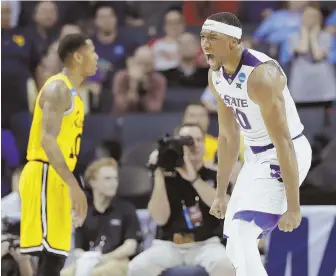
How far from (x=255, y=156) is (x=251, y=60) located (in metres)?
0.60

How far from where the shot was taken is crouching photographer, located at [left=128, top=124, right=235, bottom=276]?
241 inches

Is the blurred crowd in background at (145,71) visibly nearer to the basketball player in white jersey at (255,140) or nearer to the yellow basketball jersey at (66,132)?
the yellow basketball jersey at (66,132)

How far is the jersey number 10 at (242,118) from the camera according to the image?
4.89m

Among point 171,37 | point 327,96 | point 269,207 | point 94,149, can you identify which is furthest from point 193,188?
point 171,37

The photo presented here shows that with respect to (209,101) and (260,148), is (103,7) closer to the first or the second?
(209,101)

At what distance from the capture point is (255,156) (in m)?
4.98

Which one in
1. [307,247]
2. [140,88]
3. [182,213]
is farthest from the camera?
[140,88]

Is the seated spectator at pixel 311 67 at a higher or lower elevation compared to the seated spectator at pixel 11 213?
higher

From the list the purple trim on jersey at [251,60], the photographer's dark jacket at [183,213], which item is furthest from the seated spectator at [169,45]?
the purple trim on jersey at [251,60]

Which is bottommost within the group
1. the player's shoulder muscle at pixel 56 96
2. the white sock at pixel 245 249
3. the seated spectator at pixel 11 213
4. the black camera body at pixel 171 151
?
the seated spectator at pixel 11 213

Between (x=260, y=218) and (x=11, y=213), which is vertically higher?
(x=260, y=218)

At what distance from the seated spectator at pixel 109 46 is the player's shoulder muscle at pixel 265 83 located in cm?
531

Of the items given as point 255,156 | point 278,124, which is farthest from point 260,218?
point 278,124

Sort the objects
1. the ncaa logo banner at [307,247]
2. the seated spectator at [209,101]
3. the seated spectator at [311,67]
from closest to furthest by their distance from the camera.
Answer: the ncaa logo banner at [307,247]
the seated spectator at [209,101]
the seated spectator at [311,67]
